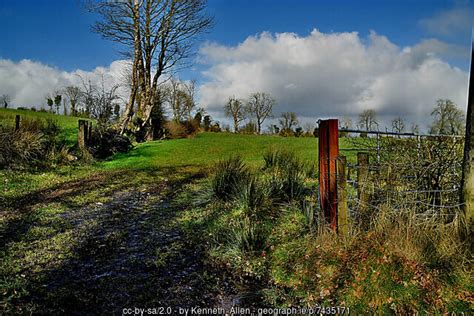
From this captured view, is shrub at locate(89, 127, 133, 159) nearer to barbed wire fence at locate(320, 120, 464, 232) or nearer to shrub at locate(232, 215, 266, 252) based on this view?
shrub at locate(232, 215, 266, 252)

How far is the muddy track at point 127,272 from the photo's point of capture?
3508 millimetres

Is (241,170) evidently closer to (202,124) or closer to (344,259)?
(344,259)

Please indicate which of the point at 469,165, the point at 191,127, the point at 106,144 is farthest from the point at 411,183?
the point at 191,127

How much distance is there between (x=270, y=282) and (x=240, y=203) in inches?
90.5

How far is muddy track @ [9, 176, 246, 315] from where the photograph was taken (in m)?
3.51

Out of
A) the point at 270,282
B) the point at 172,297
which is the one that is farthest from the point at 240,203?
the point at 172,297

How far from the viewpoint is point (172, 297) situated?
364cm

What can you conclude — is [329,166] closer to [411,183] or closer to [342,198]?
[342,198]

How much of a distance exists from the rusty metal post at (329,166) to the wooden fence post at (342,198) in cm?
14

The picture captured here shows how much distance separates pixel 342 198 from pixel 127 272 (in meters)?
2.61

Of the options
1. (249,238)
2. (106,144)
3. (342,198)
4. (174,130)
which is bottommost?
(249,238)

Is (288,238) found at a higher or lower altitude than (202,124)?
lower

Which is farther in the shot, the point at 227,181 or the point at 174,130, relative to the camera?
the point at 174,130

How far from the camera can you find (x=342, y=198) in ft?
13.4
